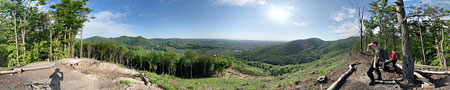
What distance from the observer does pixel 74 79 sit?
404 inches

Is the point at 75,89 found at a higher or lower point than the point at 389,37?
lower

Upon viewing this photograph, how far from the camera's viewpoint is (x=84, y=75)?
11.0m

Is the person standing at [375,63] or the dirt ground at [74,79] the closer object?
the person standing at [375,63]

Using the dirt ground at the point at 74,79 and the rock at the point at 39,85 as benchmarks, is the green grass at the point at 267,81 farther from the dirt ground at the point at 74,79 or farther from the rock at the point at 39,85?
the rock at the point at 39,85

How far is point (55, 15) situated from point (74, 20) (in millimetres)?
2160

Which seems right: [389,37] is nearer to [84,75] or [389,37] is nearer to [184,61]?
[84,75]

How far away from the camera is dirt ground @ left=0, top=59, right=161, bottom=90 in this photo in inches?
353

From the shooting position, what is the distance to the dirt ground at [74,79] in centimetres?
896

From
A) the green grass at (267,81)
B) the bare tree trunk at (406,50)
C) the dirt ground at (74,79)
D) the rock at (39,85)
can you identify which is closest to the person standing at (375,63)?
the bare tree trunk at (406,50)

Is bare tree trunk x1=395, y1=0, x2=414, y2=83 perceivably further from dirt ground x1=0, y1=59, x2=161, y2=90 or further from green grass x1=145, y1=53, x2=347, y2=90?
dirt ground x1=0, y1=59, x2=161, y2=90

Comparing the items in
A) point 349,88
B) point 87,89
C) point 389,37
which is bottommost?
point 87,89

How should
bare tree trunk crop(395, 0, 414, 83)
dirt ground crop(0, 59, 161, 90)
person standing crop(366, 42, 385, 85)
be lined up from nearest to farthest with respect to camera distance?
1. bare tree trunk crop(395, 0, 414, 83)
2. person standing crop(366, 42, 385, 85)
3. dirt ground crop(0, 59, 161, 90)

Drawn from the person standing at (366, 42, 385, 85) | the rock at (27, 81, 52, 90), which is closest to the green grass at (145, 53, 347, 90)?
the person standing at (366, 42, 385, 85)

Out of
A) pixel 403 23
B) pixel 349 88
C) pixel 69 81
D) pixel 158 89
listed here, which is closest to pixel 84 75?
pixel 69 81
